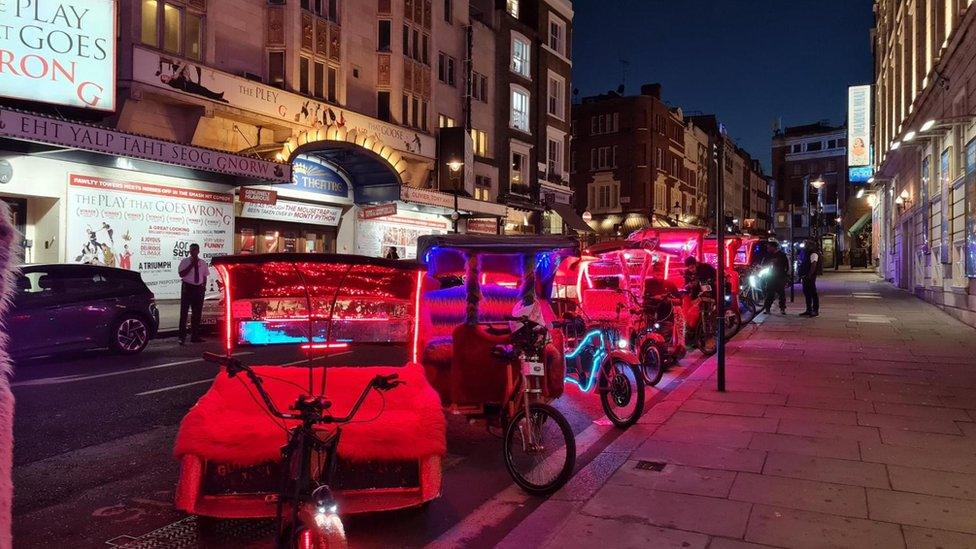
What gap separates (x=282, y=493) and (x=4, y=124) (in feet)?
45.8

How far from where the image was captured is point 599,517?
15.0ft

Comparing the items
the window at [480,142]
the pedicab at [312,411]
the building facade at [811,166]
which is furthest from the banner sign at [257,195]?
the building facade at [811,166]

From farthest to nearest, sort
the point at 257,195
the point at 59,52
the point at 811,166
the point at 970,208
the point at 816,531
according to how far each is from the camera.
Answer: the point at 811,166
the point at 257,195
the point at 59,52
the point at 970,208
the point at 816,531

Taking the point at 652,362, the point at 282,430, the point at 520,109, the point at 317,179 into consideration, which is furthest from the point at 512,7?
the point at 282,430

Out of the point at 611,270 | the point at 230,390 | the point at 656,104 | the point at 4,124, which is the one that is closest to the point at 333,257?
the point at 230,390

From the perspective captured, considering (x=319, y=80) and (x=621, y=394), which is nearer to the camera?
(x=621, y=394)

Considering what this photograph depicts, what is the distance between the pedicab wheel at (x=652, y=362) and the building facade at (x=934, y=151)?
982 centimetres

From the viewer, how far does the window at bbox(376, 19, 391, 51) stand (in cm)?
2634

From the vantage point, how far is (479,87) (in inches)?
1302

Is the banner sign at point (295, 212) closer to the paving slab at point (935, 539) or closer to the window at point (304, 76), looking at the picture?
the window at point (304, 76)

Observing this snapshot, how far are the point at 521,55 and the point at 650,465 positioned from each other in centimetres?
3327

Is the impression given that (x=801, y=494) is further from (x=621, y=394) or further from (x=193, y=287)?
(x=193, y=287)

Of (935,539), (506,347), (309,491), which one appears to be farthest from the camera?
(506,347)

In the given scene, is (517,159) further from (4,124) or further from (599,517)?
(599,517)
